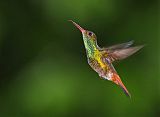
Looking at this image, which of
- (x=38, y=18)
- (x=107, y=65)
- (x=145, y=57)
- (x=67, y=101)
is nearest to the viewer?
(x=107, y=65)

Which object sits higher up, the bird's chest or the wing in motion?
the wing in motion

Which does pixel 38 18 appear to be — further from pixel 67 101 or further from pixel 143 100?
pixel 143 100

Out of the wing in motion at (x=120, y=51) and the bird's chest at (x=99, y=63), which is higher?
the wing in motion at (x=120, y=51)

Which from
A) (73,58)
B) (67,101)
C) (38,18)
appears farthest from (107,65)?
(38,18)

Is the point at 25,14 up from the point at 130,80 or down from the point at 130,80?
up

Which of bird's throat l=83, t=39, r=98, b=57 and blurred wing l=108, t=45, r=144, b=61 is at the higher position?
bird's throat l=83, t=39, r=98, b=57

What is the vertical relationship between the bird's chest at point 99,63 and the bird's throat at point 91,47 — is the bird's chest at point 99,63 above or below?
below

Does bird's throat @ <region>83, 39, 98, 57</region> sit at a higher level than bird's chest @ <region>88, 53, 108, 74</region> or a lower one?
higher

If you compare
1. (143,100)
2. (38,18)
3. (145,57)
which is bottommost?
(143,100)
